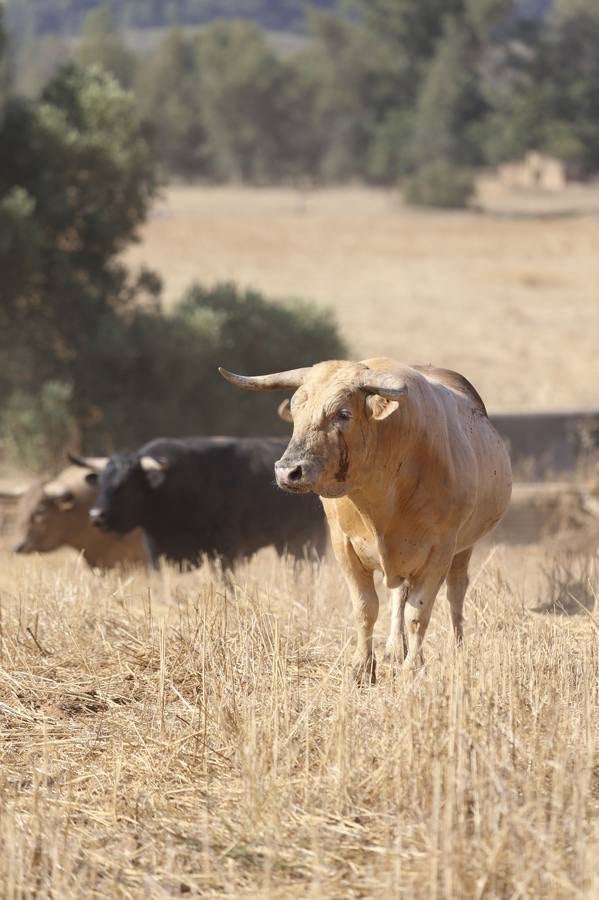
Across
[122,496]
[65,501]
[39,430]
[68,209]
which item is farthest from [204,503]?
[68,209]

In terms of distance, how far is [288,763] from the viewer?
5195 millimetres

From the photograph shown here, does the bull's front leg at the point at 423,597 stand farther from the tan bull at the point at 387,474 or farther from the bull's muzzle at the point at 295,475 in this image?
the bull's muzzle at the point at 295,475

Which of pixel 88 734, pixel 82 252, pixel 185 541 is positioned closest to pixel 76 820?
pixel 88 734

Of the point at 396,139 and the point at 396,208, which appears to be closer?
the point at 396,208

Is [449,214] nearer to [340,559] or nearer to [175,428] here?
[175,428]

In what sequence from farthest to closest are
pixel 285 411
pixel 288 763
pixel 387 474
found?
pixel 285 411 < pixel 387 474 < pixel 288 763

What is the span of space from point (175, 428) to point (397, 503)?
12438 millimetres

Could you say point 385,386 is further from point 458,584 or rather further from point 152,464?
point 152,464

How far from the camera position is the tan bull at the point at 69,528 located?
1236cm

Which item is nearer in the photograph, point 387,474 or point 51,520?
point 387,474

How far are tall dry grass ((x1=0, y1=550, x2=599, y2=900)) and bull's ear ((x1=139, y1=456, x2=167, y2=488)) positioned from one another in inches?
133

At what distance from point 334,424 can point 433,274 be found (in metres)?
30.3

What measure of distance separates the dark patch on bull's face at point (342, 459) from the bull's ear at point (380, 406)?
179mm

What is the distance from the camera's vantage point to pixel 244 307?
19.9 meters
